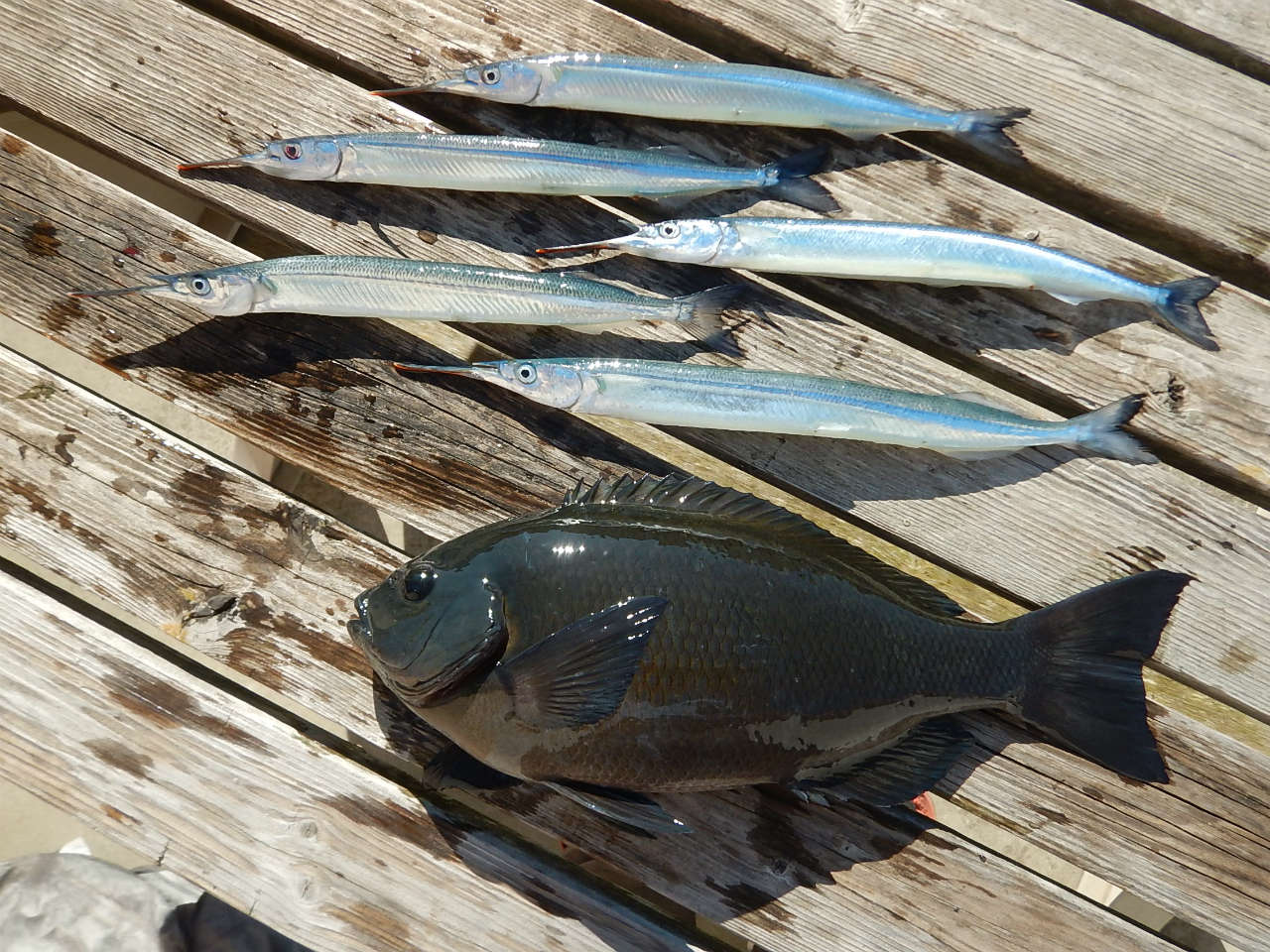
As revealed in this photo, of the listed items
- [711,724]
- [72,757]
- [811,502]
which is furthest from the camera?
[811,502]

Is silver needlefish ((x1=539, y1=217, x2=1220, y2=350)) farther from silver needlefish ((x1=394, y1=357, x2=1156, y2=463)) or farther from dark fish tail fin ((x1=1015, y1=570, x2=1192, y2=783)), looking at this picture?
dark fish tail fin ((x1=1015, y1=570, x2=1192, y2=783))

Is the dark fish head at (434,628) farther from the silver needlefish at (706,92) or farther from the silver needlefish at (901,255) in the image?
the silver needlefish at (706,92)

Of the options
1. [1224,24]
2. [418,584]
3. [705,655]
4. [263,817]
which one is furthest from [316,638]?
[1224,24]

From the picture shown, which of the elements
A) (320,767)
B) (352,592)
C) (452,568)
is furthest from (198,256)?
(320,767)

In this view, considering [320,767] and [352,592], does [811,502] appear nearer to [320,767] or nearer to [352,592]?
[352,592]

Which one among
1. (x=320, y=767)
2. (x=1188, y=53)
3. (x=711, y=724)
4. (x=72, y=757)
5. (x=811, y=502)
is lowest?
(x=72, y=757)

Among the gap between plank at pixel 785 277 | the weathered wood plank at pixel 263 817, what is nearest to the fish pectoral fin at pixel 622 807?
the weathered wood plank at pixel 263 817

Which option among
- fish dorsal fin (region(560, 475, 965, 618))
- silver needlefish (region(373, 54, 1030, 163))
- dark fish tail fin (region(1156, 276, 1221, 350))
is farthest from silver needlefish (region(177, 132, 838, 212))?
dark fish tail fin (region(1156, 276, 1221, 350))
